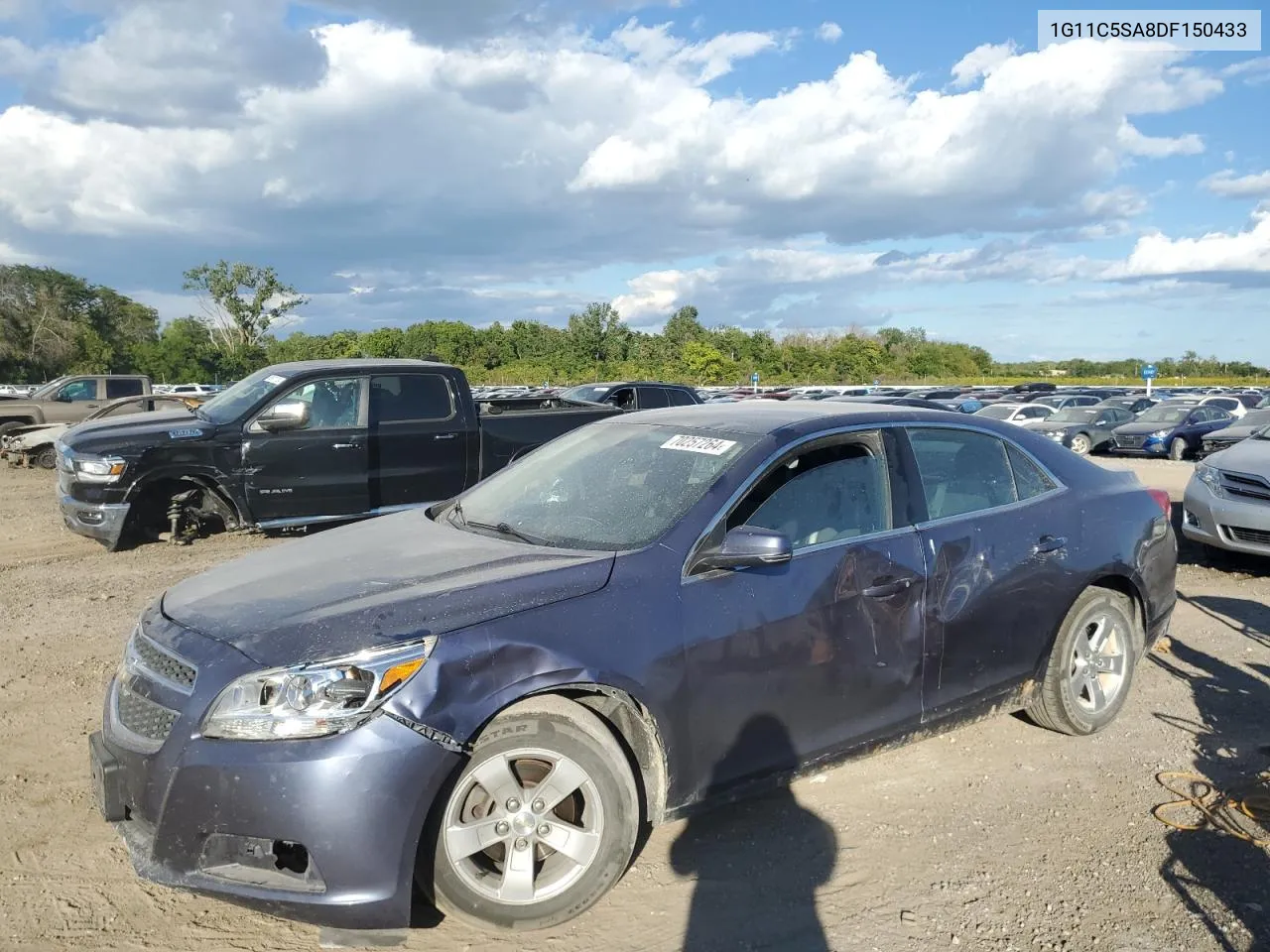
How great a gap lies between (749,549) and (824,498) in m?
0.67

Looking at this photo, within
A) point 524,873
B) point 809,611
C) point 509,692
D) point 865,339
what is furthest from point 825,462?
point 865,339

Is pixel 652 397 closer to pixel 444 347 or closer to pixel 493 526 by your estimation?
pixel 493 526

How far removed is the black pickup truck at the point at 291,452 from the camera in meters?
8.55

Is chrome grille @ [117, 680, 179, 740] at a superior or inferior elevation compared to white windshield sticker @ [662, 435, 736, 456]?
inferior

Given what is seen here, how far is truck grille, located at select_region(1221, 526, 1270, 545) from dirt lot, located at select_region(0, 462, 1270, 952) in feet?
11.6

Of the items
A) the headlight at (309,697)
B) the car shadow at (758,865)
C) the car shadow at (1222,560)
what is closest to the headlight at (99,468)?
the headlight at (309,697)

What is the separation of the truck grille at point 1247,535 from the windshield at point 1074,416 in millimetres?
18524

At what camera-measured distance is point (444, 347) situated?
8381 centimetres

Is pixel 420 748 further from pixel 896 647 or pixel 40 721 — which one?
pixel 40 721

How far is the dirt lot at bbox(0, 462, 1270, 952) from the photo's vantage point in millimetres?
2957

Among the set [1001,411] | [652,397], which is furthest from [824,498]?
[1001,411]

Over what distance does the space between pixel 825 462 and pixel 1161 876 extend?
1.87 metres

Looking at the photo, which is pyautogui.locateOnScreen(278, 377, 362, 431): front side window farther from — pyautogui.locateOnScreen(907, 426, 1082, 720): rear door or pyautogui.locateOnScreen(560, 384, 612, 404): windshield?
pyautogui.locateOnScreen(560, 384, 612, 404): windshield

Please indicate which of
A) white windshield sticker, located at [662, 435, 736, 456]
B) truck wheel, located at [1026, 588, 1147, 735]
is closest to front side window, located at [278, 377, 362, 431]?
white windshield sticker, located at [662, 435, 736, 456]
